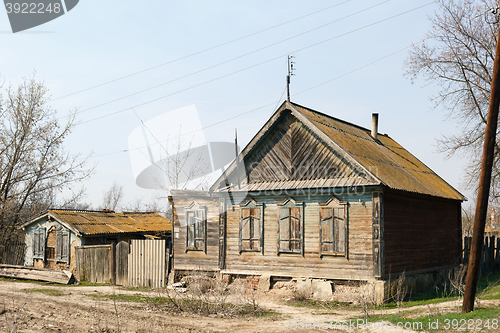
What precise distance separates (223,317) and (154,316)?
6.23 ft

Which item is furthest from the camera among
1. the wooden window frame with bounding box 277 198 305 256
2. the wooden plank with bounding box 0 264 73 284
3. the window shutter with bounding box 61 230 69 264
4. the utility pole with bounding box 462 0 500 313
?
the window shutter with bounding box 61 230 69 264

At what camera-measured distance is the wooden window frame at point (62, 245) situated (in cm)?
2436

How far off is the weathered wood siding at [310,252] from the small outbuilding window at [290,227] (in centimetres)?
17

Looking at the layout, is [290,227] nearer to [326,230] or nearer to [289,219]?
[289,219]

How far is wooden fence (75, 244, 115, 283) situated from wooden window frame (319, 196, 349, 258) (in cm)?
988

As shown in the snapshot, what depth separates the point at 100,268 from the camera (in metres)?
20.8

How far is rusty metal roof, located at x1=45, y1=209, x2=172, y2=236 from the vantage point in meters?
24.7

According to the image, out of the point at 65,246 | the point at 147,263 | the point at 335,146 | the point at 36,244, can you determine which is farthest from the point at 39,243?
the point at 335,146

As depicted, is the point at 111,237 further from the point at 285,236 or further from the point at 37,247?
the point at 285,236

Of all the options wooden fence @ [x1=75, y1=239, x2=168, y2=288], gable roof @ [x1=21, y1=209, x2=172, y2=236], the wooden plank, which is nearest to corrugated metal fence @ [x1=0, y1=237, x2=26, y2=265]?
gable roof @ [x1=21, y1=209, x2=172, y2=236]


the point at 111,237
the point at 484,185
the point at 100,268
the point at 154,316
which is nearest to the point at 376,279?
the point at 484,185

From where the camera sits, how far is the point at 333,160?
16.9 m

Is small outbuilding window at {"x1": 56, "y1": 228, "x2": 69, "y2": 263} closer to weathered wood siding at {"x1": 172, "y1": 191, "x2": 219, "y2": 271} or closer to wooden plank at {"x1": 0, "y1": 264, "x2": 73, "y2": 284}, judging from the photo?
wooden plank at {"x1": 0, "y1": 264, "x2": 73, "y2": 284}

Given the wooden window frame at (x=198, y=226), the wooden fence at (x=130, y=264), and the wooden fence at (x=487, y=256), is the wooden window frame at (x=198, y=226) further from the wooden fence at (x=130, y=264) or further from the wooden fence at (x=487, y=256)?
the wooden fence at (x=487, y=256)
